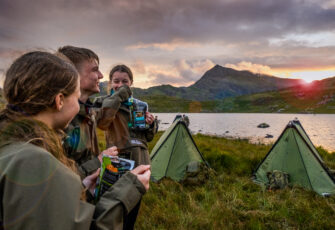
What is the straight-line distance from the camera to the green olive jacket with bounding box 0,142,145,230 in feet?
3.32

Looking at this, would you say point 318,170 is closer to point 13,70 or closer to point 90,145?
point 90,145

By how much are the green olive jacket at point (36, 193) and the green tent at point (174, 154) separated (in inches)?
227

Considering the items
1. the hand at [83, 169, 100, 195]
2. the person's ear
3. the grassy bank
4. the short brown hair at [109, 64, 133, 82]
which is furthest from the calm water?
the person's ear

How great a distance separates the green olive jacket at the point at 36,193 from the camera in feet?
3.32

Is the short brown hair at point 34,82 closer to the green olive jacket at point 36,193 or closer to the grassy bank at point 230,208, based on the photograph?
the green olive jacket at point 36,193

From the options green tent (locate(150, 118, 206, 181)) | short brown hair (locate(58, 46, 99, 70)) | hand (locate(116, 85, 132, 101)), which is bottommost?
green tent (locate(150, 118, 206, 181))

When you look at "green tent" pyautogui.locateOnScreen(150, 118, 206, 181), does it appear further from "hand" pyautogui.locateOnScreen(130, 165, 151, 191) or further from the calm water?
the calm water

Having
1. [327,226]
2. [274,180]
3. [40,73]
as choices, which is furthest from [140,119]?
[274,180]

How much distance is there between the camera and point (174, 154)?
711 cm

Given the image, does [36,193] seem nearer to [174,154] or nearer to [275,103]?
[174,154]

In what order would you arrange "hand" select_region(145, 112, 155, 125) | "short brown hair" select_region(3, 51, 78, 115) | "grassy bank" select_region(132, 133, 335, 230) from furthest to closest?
"hand" select_region(145, 112, 155, 125)
"grassy bank" select_region(132, 133, 335, 230)
"short brown hair" select_region(3, 51, 78, 115)

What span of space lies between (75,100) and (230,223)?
364 centimetres

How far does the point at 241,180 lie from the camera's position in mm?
6496

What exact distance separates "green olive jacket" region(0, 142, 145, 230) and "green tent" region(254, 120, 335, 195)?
6.58 m
